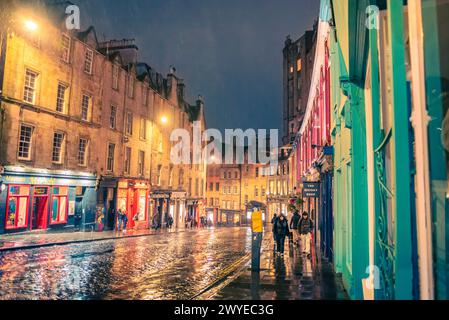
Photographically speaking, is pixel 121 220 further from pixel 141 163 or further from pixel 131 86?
pixel 131 86

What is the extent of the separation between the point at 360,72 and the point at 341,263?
18.3ft

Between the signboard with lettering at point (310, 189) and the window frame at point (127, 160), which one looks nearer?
the signboard with lettering at point (310, 189)

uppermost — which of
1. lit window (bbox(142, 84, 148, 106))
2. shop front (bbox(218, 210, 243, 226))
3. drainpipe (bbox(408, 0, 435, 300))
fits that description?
lit window (bbox(142, 84, 148, 106))

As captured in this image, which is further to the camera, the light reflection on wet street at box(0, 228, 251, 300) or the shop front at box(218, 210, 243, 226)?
the shop front at box(218, 210, 243, 226)

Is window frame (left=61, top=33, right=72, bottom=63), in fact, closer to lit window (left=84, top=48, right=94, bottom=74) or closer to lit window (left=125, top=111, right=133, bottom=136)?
lit window (left=84, top=48, right=94, bottom=74)

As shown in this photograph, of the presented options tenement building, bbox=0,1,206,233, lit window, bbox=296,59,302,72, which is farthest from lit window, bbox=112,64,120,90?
lit window, bbox=296,59,302,72

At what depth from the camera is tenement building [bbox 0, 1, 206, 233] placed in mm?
21234

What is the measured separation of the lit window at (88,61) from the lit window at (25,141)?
724 cm

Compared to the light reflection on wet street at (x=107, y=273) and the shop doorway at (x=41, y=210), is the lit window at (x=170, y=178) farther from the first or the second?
the light reflection on wet street at (x=107, y=273)

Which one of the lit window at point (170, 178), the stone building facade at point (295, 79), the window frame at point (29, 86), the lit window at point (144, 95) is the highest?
the stone building facade at point (295, 79)

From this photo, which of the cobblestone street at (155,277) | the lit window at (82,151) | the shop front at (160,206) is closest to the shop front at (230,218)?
the shop front at (160,206)

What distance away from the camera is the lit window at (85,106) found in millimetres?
27219

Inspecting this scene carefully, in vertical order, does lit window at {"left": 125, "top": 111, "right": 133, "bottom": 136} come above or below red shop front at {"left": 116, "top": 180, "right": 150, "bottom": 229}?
above

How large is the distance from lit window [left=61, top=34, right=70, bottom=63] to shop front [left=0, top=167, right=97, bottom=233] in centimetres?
802
